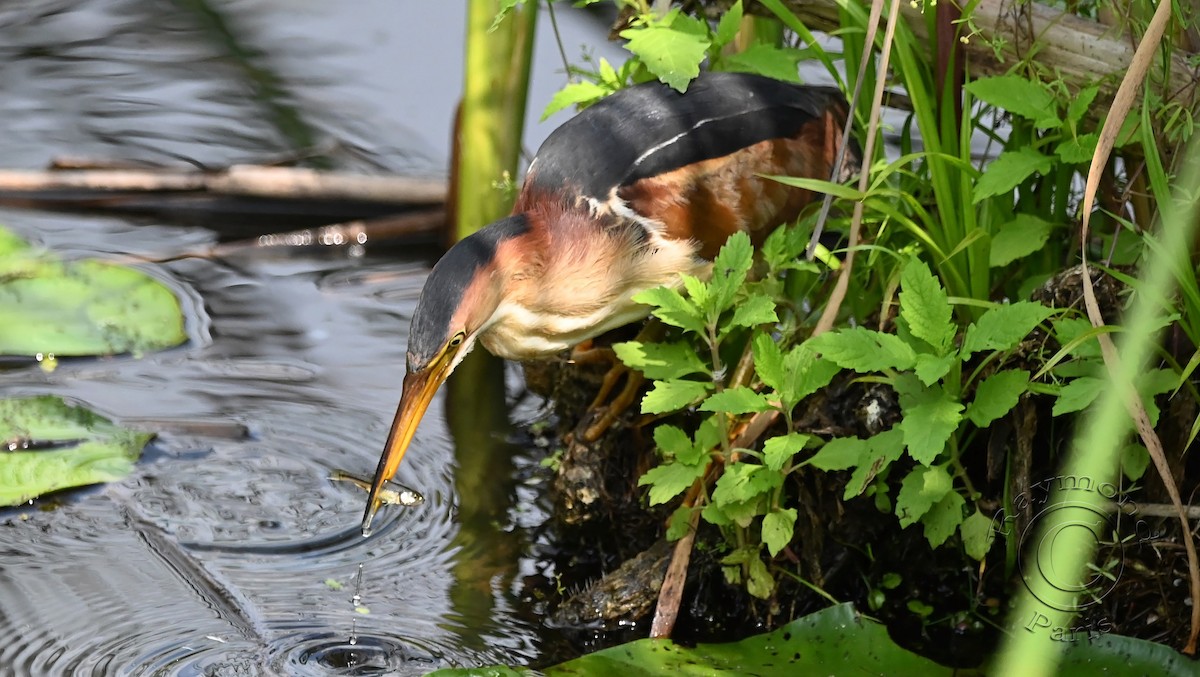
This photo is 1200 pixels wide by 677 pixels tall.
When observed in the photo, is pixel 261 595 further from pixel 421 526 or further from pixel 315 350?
pixel 315 350

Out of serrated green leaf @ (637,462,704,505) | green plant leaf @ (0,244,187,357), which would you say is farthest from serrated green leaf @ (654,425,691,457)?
green plant leaf @ (0,244,187,357)

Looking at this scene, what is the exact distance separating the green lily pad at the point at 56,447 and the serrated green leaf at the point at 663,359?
54.0 inches

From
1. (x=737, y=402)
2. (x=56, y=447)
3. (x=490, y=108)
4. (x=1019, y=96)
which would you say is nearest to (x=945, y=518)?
(x=737, y=402)

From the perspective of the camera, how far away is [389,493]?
10.5ft

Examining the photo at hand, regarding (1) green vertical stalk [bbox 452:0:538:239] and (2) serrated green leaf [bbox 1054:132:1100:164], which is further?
(1) green vertical stalk [bbox 452:0:538:239]

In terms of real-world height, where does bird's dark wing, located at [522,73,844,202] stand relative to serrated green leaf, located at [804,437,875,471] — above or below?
above

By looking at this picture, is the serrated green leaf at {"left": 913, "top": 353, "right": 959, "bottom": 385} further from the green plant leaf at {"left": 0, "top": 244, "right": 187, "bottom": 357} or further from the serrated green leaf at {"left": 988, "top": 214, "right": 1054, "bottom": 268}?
the green plant leaf at {"left": 0, "top": 244, "right": 187, "bottom": 357}

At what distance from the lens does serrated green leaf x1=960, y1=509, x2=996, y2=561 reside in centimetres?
260

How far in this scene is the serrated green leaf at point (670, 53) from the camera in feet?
9.01

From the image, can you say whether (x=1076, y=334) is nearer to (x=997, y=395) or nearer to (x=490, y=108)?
(x=997, y=395)

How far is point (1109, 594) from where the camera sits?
8.70 ft

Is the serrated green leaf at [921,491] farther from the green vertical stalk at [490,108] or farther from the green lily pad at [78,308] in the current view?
the green lily pad at [78,308]

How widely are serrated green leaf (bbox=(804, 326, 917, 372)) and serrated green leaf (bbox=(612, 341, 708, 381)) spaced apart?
31 centimetres

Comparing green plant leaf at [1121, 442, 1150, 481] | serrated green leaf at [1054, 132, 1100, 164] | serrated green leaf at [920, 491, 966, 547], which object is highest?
serrated green leaf at [1054, 132, 1100, 164]
